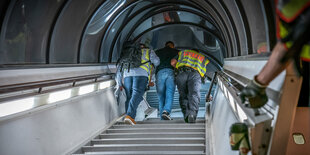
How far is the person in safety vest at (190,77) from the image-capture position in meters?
6.37

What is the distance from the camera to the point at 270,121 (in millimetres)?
2008

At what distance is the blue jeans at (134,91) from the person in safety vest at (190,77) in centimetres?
80

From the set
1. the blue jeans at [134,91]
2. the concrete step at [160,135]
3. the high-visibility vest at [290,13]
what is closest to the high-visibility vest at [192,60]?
the blue jeans at [134,91]

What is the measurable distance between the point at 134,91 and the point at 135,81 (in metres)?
0.20

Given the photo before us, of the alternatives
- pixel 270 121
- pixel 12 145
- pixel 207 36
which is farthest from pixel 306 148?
pixel 207 36

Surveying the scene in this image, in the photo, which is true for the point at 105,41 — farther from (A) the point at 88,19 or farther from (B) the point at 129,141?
(B) the point at 129,141

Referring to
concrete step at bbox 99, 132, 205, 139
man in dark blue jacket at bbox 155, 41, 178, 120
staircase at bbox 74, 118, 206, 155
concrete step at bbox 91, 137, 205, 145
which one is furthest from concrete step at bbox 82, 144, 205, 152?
man in dark blue jacket at bbox 155, 41, 178, 120

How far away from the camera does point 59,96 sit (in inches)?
163

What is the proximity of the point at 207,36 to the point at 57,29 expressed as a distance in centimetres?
857

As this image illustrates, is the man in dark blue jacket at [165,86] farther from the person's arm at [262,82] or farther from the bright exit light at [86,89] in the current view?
the person's arm at [262,82]

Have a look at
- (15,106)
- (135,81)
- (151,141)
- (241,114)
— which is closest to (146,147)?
(151,141)

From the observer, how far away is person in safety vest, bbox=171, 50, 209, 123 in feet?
20.9

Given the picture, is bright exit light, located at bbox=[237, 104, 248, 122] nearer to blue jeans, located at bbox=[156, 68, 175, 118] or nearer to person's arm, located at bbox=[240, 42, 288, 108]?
person's arm, located at bbox=[240, 42, 288, 108]

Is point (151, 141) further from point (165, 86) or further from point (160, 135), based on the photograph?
point (165, 86)
